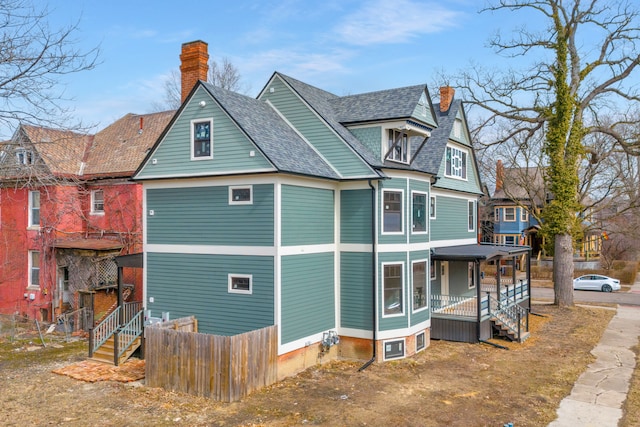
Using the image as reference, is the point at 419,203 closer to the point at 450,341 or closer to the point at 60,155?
the point at 450,341

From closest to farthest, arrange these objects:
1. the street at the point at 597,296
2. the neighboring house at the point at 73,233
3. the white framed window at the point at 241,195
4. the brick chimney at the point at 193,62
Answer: the white framed window at the point at 241,195 < the brick chimney at the point at 193,62 < the neighboring house at the point at 73,233 < the street at the point at 597,296

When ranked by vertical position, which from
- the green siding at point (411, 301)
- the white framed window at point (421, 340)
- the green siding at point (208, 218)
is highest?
the green siding at point (208, 218)

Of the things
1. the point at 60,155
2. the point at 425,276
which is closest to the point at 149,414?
the point at 425,276

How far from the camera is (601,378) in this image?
50.2 ft

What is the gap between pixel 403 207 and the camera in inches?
690

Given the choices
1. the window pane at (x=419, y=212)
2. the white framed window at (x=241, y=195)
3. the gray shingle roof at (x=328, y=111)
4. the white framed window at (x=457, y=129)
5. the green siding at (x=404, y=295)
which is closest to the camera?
the white framed window at (x=241, y=195)

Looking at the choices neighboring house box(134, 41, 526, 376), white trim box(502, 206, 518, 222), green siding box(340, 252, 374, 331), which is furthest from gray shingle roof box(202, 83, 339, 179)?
white trim box(502, 206, 518, 222)

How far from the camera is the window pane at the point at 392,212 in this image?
→ 1719cm

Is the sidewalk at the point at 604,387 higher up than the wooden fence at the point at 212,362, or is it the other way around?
the wooden fence at the point at 212,362

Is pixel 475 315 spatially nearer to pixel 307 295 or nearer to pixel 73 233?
pixel 307 295

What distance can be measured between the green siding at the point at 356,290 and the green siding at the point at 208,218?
3707 millimetres

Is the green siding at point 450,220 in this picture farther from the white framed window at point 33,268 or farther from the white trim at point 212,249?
the white framed window at point 33,268

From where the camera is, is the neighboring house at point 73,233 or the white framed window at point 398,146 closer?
the white framed window at point 398,146

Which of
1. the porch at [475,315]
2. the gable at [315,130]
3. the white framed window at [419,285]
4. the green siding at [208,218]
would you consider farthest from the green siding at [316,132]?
the porch at [475,315]
